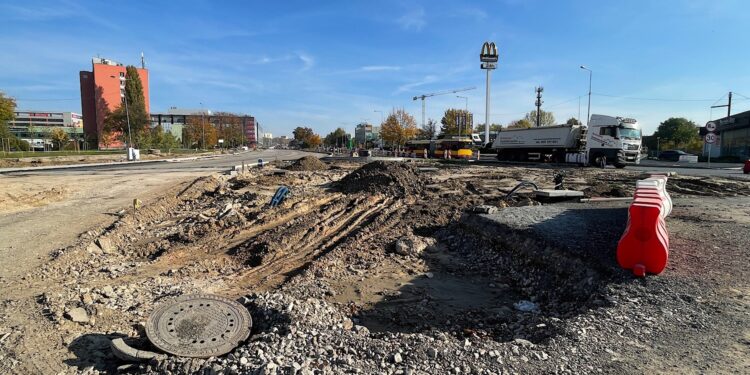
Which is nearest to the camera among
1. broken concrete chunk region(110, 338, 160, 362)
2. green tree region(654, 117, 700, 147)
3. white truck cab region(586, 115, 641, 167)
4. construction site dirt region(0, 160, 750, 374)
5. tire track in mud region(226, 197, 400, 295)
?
construction site dirt region(0, 160, 750, 374)

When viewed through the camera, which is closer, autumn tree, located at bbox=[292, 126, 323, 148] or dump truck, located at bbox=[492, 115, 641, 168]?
dump truck, located at bbox=[492, 115, 641, 168]

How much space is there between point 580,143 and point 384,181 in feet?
79.1

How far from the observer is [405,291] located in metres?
6.23

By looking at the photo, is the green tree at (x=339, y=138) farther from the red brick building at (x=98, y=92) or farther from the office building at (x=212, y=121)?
the red brick building at (x=98, y=92)

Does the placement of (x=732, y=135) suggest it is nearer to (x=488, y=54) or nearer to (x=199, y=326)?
(x=488, y=54)

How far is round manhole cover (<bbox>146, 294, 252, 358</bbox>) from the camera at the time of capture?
3836 millimetres

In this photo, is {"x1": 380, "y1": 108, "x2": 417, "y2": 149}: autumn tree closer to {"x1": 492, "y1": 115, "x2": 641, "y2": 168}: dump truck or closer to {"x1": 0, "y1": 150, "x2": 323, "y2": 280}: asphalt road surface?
{"x1": 492, "y1": 115, "x2": 641, "y2": 168}: dump truck

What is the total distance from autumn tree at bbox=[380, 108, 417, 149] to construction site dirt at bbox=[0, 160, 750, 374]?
225ft

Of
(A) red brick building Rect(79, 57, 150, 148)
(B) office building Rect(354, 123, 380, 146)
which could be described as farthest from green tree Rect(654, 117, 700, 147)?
(A) red brick building Rect(79, 57, 150, 148)

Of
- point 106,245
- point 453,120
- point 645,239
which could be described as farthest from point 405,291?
point 453,120

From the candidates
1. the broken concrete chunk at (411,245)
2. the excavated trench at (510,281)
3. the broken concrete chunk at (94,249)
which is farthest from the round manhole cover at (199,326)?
the broken concrete chunk at (94,249)

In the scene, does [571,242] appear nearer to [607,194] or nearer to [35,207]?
[607,194]

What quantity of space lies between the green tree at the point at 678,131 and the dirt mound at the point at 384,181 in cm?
7625

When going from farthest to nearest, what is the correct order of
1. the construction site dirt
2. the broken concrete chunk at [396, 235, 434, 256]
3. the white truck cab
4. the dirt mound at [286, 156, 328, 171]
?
the dirt mound at [286, 156, 328, 171] < the white truck cab < the broken concrete chunk at [396, 235, 434, 256] < the construction site dirt
